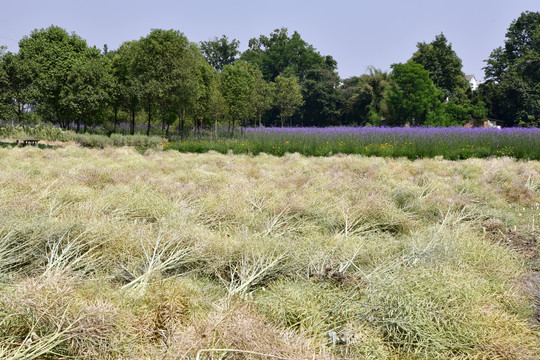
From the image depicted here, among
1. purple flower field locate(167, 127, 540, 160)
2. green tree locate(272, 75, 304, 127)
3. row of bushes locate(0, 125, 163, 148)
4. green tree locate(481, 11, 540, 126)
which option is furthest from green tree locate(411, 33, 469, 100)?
row of bushes locate(0, 125, 163, 148)

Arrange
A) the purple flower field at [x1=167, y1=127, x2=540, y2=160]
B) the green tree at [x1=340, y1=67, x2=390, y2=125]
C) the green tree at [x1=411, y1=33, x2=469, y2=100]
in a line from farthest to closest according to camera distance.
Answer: the green tree at [x1=411, y1=33, x2=469, y2=100]
the green tree at [x1=340, y1=67, x2=390, y2=125]
the purple flower field at [x1=167, y1=127, x2=540, y2=160]

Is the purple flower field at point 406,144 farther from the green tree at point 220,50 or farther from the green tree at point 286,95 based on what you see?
the green tree at point 220,50

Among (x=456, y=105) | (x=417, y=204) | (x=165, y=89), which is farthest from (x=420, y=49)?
(x=417, y=204)

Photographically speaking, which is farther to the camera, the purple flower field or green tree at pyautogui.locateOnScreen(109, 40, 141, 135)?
green tree at pyautogui.locateOnScreen(109, 40, 141, 135)

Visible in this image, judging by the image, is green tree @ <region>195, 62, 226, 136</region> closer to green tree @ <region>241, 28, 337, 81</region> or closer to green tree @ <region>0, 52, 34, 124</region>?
green tree @ <region>0, 52, 34, 124</region>

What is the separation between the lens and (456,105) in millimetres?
39562

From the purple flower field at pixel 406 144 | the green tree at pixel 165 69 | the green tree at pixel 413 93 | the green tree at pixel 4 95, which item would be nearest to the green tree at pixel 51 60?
the green tree at pixel 4 95

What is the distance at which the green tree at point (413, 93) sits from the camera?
3525 centimetres

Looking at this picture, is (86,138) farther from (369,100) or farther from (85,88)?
(369,100)

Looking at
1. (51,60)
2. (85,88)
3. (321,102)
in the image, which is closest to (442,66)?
(321,102)

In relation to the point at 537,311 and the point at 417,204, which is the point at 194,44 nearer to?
the point at 417,204

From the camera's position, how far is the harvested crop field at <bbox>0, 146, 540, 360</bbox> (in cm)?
128

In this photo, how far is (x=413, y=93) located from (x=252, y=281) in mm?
37547

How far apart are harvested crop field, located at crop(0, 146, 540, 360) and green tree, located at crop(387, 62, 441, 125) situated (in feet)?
114
